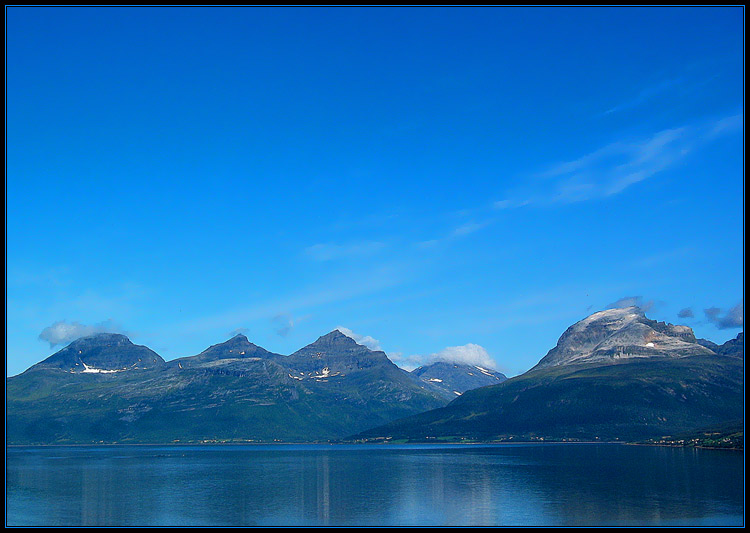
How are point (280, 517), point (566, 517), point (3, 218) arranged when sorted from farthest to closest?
point (280, 517), point (566, 517), point (3, 218)

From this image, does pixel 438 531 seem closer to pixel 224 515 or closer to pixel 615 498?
pixel 224 515

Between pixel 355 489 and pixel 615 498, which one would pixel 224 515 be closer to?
pixel 355 489

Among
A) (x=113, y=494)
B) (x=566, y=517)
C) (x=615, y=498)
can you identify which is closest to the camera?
(x=566, y=517)

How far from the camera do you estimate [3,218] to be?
63625 mm

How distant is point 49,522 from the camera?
12594cm

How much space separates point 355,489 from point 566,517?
7533 centimetres

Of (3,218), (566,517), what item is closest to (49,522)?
(3,218)

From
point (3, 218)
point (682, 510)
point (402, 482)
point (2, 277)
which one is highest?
point (3, 218)

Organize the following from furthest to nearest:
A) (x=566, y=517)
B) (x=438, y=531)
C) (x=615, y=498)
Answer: (x=615, y=498)
(x=566, y=517)
(x=438, y=531)

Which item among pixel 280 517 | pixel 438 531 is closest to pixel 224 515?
pixel 280 517

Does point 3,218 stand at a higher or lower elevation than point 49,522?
higher

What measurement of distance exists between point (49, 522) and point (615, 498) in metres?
120

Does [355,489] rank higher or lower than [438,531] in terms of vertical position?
lower

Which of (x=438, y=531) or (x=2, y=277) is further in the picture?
(x=438, y=531)
